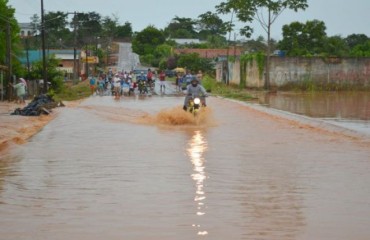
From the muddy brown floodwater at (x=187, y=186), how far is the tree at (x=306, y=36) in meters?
57.9

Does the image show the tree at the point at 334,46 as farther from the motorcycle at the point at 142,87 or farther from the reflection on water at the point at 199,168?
the reflection on water at the point at 199,168

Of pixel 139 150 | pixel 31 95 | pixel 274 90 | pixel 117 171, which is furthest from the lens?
pixel 274 90

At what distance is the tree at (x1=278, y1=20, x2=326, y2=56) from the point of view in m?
75.8

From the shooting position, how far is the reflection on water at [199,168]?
863cm

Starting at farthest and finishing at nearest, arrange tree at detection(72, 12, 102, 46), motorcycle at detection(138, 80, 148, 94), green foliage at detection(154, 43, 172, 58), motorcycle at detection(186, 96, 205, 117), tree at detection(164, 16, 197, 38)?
tree at detection(164, 16, 197, 38) < tree at detection(72, 12, 102, 46) < green foliage at detection(154, 43, 172, 58) < motorcycle at detection(138, 80, 148, 94) < motorcycle at detection(186, 96, 205, 117)

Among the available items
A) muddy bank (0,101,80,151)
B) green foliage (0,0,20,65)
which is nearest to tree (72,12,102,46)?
green foliage (0,0,20,65)

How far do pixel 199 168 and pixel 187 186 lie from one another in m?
1.96

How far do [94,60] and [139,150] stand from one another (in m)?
83.7

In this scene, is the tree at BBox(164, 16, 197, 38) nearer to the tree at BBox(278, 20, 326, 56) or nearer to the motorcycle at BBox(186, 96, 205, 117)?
the tree at BBox(278, 20, 326, 56)

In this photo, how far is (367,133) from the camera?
19.0 m

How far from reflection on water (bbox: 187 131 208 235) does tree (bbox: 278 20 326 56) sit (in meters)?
58.7

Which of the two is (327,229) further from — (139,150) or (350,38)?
(350,38)

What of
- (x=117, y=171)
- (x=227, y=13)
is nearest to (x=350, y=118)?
(x=117, y=171)

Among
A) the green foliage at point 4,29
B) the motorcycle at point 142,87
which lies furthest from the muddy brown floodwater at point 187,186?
the green foliage at point 4,29
